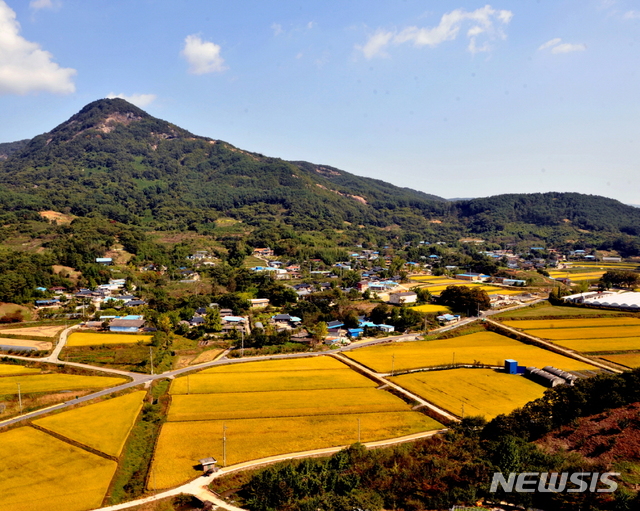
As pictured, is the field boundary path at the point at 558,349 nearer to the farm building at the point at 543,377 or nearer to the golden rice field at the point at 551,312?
the farm building at the point at 543,377

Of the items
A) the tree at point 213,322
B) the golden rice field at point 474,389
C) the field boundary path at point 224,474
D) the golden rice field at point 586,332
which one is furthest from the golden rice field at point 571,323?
the tree at point 213,322

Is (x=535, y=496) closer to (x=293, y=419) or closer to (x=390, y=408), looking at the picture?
(x=390, y=408)

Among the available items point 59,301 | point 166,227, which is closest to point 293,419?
point 59,301

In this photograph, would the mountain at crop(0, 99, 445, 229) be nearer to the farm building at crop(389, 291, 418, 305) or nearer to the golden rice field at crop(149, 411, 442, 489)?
the farm building at crop(389, 291, 418, 305)

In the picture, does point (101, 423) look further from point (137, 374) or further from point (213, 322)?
point (213, 322)

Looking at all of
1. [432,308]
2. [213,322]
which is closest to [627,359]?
[432,308]

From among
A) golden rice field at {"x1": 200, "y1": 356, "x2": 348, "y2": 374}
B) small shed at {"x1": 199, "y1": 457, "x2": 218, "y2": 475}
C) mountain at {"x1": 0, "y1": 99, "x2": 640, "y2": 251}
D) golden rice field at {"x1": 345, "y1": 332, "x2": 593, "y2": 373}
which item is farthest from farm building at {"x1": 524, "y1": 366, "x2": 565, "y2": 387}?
mountain at {"x1": 0, "y1": 99, "x2": 640, "y2": 251}
